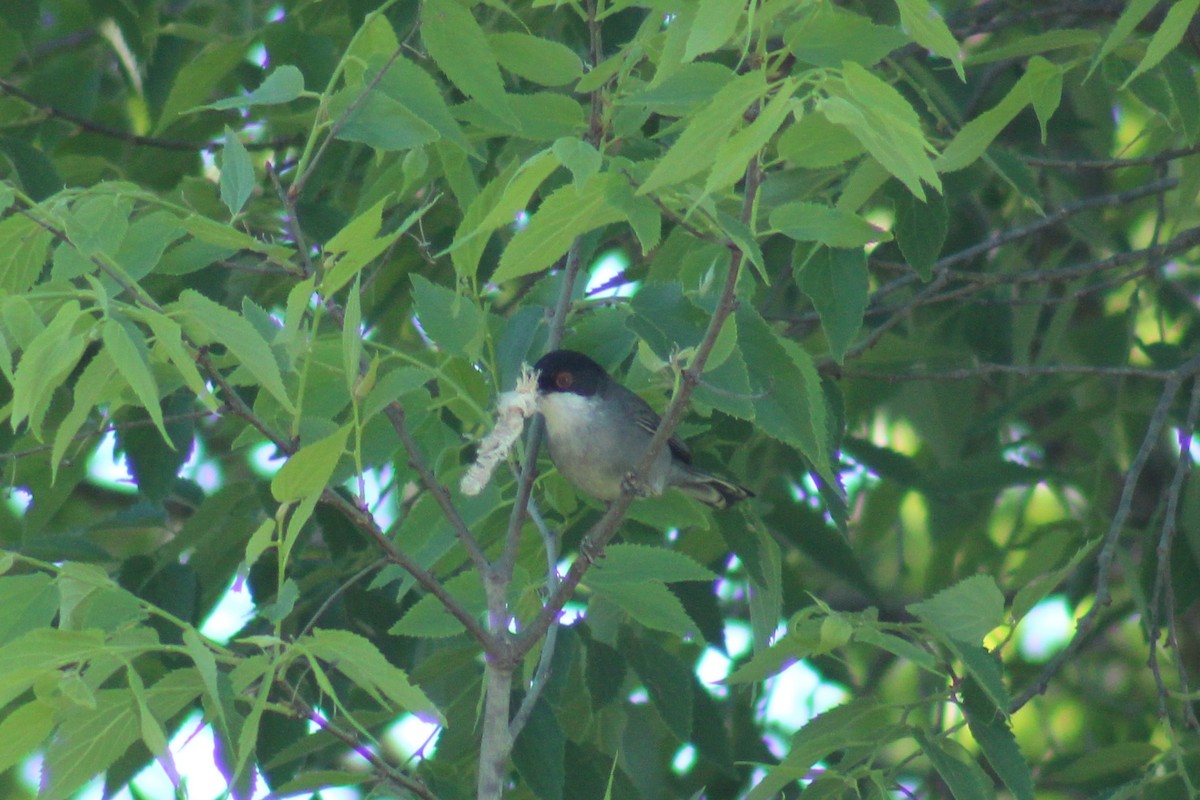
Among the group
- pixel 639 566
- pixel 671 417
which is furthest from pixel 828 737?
pixel 671 417

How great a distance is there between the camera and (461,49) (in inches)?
108

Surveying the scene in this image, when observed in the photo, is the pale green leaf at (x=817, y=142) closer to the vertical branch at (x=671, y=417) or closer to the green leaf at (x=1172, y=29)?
the vertical branch at (x=671, y=417)

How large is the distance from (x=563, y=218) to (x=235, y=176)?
0.66 m

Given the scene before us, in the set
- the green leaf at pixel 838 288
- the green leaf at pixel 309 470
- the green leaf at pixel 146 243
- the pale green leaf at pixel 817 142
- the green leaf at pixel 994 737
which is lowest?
the green leaf at pixel 994 737

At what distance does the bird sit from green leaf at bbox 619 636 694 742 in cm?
44

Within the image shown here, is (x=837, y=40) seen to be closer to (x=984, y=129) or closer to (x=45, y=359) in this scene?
(x=984, y=129)

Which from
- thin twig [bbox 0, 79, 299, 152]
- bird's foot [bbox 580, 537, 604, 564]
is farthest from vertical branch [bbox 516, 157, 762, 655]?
thin twig [bbox 0, 79, 299, 152]

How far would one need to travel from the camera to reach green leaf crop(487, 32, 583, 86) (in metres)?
2.82

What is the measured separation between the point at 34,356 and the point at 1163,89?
2.65 metres

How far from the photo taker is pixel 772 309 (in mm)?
5648

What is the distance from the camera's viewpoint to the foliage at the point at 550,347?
218cm

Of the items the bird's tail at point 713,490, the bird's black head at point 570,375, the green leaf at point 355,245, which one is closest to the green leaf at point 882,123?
the green leaf at point 355,245

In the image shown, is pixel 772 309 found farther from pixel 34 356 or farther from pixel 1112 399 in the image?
pixel 34 356

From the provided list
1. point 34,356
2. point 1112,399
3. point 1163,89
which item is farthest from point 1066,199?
point 34,356
